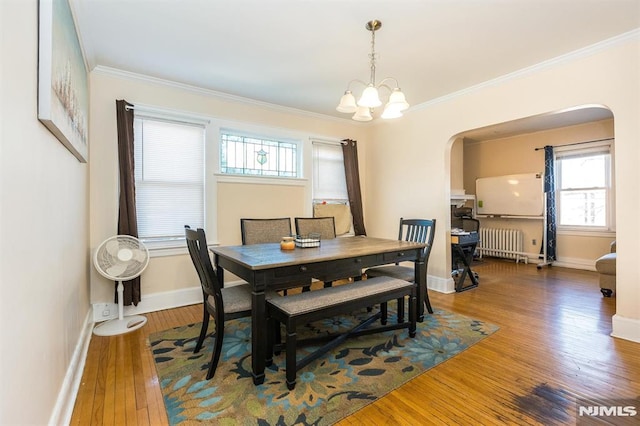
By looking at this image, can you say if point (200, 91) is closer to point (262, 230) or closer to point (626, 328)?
point (262, 230)

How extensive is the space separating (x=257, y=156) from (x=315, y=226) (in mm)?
1333

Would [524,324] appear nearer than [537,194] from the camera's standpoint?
Yes

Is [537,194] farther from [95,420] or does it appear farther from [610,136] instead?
[95,420]

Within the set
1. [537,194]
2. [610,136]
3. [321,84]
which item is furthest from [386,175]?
[610,136]

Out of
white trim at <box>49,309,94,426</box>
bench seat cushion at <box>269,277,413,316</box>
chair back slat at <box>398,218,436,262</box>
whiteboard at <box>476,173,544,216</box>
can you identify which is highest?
whiteboard at <box>476,173,544,216</box>

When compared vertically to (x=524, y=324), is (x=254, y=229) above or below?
above

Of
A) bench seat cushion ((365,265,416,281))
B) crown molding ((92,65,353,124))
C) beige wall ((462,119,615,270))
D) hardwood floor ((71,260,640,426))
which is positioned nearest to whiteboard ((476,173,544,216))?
beige wall ((462,119,615,270))

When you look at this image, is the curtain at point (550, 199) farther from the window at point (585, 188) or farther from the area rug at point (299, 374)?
the area rug at point (299, 374)

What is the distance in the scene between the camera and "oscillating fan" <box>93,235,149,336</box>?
8.77 feet

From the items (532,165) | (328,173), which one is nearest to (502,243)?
(532,165)

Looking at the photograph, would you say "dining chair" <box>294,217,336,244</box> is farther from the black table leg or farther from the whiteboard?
the whiteboard

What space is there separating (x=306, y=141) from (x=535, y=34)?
2.84m

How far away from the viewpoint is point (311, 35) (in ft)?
8.02

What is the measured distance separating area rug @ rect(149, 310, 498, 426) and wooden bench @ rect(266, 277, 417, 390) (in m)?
0.10
